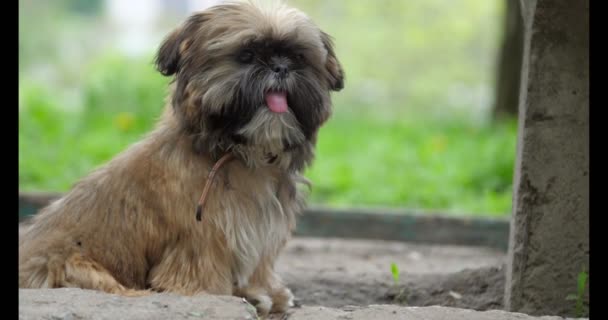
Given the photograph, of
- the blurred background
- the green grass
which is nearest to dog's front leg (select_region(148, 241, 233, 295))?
the blurred background

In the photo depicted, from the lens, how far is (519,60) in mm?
11547

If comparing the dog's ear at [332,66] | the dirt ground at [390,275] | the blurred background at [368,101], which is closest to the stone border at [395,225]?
the dirt ground at [390,275]

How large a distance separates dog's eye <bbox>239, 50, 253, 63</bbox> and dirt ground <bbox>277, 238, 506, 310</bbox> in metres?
1.72

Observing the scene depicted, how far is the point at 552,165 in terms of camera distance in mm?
4887

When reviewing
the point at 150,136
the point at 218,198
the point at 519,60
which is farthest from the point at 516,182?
the point at 519,60

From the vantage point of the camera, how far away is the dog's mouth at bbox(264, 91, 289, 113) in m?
4.55

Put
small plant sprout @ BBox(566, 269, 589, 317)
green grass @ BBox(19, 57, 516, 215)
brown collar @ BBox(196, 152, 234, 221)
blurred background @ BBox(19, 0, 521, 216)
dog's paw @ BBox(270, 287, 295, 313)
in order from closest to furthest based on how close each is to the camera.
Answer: brown collar @ BBox(196, 152, 234, 221)
small plant sprout @ BBox(566, 269, 589, 317)
dog's paw @ BBox(270, 287, 295, 313)
green grass @ BBox(19, 57, 516, 215)
blurred background @ BBox(19, 0, 521, 216)

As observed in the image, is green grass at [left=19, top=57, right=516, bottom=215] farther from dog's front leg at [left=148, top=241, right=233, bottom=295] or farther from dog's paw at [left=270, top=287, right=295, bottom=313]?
dog's front leg at [left=148, top=241, right=233, bottom=295]

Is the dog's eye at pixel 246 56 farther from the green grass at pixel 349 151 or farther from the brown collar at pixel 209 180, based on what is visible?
the green grass at pixel 349 151

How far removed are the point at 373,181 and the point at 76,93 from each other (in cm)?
907

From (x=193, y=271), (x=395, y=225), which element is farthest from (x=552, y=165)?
(x=395, y=225)

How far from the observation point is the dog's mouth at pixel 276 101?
4.55 metres

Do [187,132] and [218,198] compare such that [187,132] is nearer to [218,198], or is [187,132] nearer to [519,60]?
[218,198]

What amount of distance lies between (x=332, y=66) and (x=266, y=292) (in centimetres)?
129
